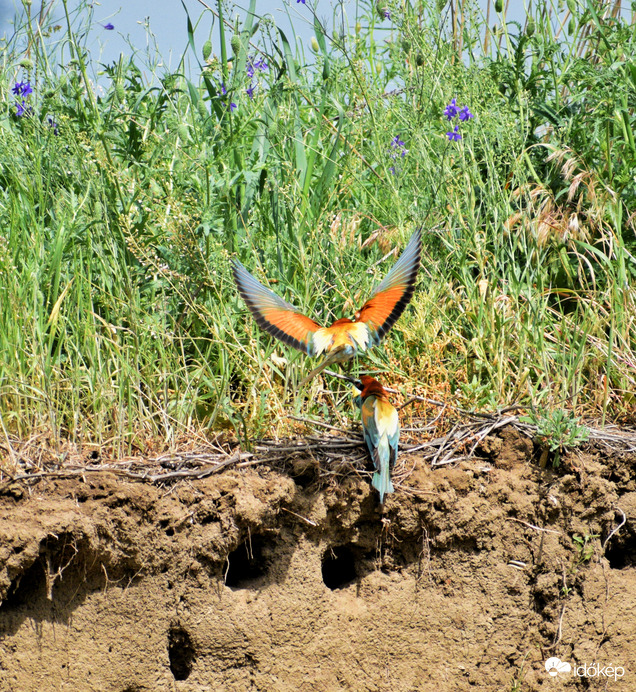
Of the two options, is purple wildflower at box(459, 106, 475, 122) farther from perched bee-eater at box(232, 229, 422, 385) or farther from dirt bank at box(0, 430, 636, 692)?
dirt bank at box(0, 430, 636, 692)

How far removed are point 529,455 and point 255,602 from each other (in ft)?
3.40

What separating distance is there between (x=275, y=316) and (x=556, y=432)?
1.02 m

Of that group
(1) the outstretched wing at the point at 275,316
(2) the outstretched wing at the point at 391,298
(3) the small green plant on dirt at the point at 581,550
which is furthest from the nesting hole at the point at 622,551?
(1) the outstretched wing at the point at 275,316

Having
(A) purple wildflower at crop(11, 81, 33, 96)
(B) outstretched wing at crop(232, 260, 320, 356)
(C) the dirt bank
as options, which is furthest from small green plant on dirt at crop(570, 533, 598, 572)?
(A) purple wildflower at crop(11, 81, 33, 96)

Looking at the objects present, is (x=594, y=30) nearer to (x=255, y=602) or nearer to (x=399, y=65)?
(x=399, y=65)

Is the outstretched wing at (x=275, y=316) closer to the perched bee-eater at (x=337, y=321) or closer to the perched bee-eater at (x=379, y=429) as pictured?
the perched bee-eater at (x=337, y=321)

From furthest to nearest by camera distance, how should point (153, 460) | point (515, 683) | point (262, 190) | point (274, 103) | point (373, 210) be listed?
point (373, 210)
point (274, 103)
point (262, 190)
point (515, 683)
point (153, 460)

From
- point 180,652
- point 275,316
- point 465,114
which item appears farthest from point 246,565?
point 465,114

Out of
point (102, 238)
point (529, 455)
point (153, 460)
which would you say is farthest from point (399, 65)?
point (153, 460)

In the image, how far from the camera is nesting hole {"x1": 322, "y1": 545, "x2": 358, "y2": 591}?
2.50 meters

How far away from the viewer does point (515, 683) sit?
8.33ft

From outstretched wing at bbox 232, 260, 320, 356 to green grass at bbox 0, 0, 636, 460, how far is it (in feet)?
0.92

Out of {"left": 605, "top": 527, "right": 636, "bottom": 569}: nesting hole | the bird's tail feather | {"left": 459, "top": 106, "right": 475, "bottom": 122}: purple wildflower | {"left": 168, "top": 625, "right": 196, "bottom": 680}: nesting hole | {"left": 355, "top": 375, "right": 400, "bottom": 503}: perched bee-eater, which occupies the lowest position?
{"left": 168, "top": 625, "right": 196, "bottom": 680}: nesting hole

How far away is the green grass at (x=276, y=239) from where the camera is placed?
8.27ft
